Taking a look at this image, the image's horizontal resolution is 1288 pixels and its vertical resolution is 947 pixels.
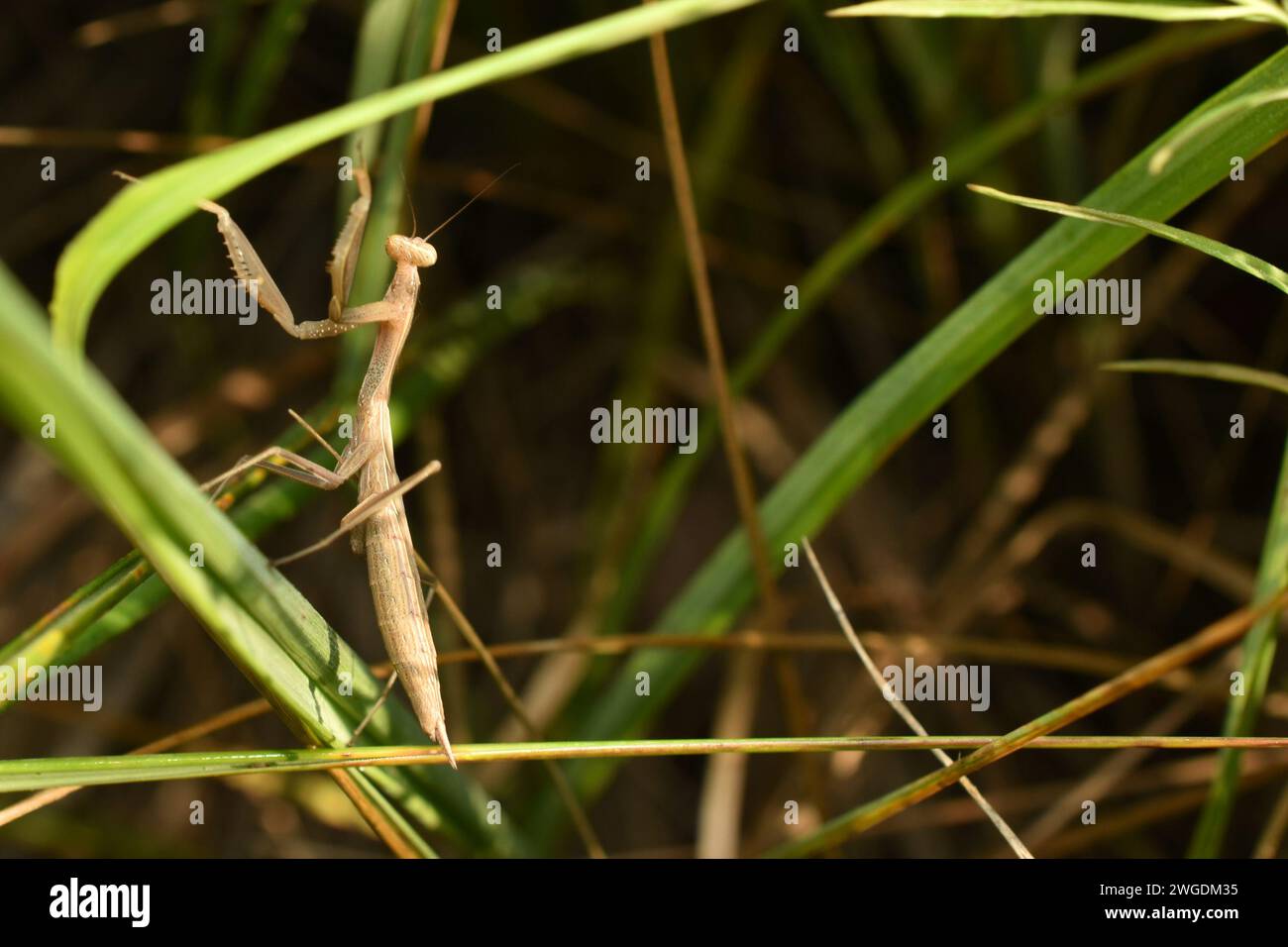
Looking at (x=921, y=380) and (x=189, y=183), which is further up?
(x=189, y=183)

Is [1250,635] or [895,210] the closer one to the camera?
[1250,635]

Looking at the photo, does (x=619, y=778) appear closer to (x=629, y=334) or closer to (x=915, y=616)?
(x=915, y=616)

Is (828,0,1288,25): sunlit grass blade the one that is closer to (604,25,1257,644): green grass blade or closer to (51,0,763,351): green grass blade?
(51,0,763,351): green grass blade

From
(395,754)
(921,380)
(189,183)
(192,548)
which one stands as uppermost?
(189,183)

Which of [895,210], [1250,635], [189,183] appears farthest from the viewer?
[895,210]

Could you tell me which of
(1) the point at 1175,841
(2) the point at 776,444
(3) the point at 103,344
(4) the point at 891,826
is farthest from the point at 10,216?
(1) the point at 1175,841

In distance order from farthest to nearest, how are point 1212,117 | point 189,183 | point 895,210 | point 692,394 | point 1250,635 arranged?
1. point 692,394
2. point 895,210
3. point 1250,635
4. point 1212,117
5. point 189,183

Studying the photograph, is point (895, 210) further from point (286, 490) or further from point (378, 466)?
point (286, 490)

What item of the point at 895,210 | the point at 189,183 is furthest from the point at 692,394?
the point at 189,183
